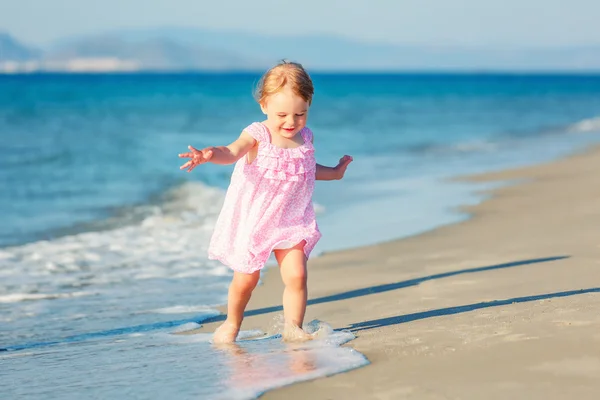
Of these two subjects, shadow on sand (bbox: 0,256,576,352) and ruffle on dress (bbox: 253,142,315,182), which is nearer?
ruffle on dress (bbox: 253,142,315,182)

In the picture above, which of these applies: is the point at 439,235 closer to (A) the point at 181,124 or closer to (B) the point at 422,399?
(B) the point at 422,399

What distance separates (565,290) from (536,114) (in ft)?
103

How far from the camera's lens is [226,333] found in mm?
4449

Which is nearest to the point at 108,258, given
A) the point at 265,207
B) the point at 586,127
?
the point at 265,207

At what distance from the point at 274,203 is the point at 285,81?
576 millimetres

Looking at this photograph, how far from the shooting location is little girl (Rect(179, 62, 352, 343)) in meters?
4.36

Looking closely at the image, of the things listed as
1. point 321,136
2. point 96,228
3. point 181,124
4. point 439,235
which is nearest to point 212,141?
point 321,136

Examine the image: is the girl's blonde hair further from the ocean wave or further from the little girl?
the ocean wave

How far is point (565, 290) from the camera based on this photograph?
4914 millimetres

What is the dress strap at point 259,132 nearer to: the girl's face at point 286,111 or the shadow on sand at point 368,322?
the girl's face at point 286,111

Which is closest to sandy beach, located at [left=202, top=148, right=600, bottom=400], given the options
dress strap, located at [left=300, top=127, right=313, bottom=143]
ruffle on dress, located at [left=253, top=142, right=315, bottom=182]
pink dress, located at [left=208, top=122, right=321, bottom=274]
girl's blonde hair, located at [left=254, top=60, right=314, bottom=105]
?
pink dress, located at [left=208, top=122, right=321, bottom=274]

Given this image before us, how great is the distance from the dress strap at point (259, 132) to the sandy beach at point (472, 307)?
102cm

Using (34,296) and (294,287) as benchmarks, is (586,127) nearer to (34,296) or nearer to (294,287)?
(34,296)

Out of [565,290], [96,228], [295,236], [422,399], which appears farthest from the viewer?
[96,228]
